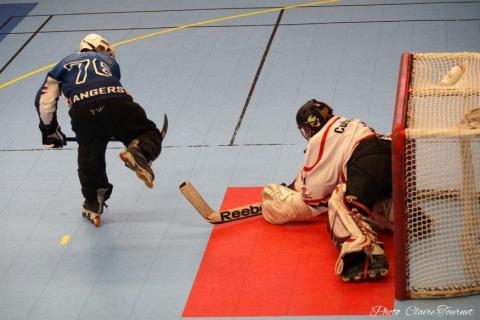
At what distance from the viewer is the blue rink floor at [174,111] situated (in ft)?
26.8

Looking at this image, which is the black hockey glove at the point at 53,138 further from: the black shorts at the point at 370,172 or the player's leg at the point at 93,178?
the black shorts at the point at 370,172

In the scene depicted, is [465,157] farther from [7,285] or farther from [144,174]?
[7,285]

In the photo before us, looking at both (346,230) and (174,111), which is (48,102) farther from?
(346,230)

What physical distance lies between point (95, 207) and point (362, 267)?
2680mm

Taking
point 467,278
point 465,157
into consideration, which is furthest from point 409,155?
point 467,278

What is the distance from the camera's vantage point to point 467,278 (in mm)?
7426

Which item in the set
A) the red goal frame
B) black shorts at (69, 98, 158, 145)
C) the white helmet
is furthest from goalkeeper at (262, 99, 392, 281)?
the white helmet

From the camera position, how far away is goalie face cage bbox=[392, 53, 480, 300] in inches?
282

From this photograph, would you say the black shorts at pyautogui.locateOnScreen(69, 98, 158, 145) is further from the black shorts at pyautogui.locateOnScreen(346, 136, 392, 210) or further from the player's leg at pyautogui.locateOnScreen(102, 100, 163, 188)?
the black shorts at pyautogui.locateOnScreen(346, 136, 392, 210)

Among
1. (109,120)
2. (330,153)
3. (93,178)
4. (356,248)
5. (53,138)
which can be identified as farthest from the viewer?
(53,138)

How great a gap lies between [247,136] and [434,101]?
128 inches

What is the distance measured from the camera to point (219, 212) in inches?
344

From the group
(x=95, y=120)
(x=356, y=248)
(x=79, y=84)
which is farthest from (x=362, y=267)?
(x=79, y=84)

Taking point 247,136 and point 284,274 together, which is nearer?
point 284,274
